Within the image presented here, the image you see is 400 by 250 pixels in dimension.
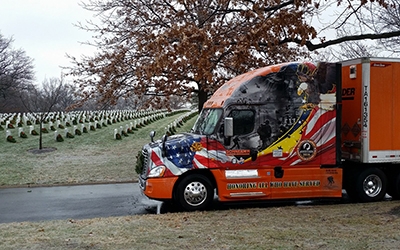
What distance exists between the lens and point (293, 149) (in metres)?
8.87

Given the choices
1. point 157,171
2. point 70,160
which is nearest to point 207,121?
point 157,171

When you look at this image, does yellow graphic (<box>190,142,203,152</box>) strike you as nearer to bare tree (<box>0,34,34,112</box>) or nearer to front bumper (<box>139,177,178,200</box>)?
front bumper (<box>139,177,178,200</box>)

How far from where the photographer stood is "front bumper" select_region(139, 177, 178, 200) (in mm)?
8398

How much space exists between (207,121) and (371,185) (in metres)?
4.02

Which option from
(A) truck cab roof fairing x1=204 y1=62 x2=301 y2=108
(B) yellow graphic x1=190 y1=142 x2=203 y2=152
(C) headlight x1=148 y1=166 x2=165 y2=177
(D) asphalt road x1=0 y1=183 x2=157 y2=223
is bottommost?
(D) asphalt road x1=0 y1=183 x2=157 y2=223

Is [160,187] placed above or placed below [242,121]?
below

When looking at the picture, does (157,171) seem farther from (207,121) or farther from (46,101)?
(46,101)

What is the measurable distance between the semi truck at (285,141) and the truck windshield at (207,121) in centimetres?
3

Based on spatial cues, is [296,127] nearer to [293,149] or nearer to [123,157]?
[293,149]

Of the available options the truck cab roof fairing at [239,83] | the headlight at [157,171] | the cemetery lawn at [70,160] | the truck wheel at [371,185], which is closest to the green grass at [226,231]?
the headlight at [157,171]

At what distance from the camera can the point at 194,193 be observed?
8508mm

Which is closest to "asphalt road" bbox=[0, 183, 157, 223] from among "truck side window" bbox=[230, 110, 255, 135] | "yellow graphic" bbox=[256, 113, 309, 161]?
"truck side window" bbox=[230, 110, 255, 135]

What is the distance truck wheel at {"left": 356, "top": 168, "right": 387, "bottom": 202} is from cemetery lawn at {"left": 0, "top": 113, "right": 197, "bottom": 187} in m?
7.04

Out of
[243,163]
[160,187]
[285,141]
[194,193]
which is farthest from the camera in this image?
[285,141]
